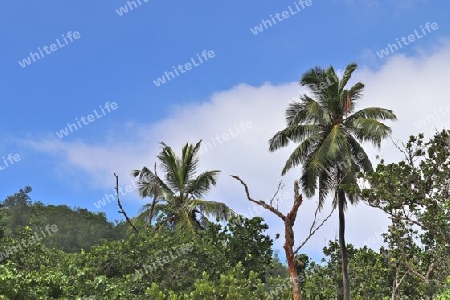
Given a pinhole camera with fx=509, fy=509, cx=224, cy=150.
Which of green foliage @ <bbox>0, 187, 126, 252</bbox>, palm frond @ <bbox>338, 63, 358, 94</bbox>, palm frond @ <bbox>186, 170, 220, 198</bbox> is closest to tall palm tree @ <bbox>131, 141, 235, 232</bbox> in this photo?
palm frond @ <bbox>186, 170, 220, 198</bbox>

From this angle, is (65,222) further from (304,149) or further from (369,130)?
(369,130)

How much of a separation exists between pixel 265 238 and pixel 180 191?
634cm

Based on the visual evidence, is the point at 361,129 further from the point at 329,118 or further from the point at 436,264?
the point at 436,264

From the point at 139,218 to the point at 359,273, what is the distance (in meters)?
13.8

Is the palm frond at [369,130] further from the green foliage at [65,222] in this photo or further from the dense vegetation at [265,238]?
the green foliage at [65,222]

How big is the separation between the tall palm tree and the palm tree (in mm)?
3879

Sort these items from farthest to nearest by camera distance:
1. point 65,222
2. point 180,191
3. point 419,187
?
1. point 65,222
2. point 180,191
3. point 419,187

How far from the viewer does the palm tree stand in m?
20.6

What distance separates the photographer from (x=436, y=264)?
22000 mm

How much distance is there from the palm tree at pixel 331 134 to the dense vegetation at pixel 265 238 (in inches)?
1.8

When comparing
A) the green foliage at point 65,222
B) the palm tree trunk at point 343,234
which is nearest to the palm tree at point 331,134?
the palm tree trunk at point 343,234

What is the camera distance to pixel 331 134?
67.6 ft

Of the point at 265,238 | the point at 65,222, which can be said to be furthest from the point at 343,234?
the point at 65,222

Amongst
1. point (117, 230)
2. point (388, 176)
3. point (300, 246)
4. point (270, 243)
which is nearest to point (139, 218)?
point (270, 243)
